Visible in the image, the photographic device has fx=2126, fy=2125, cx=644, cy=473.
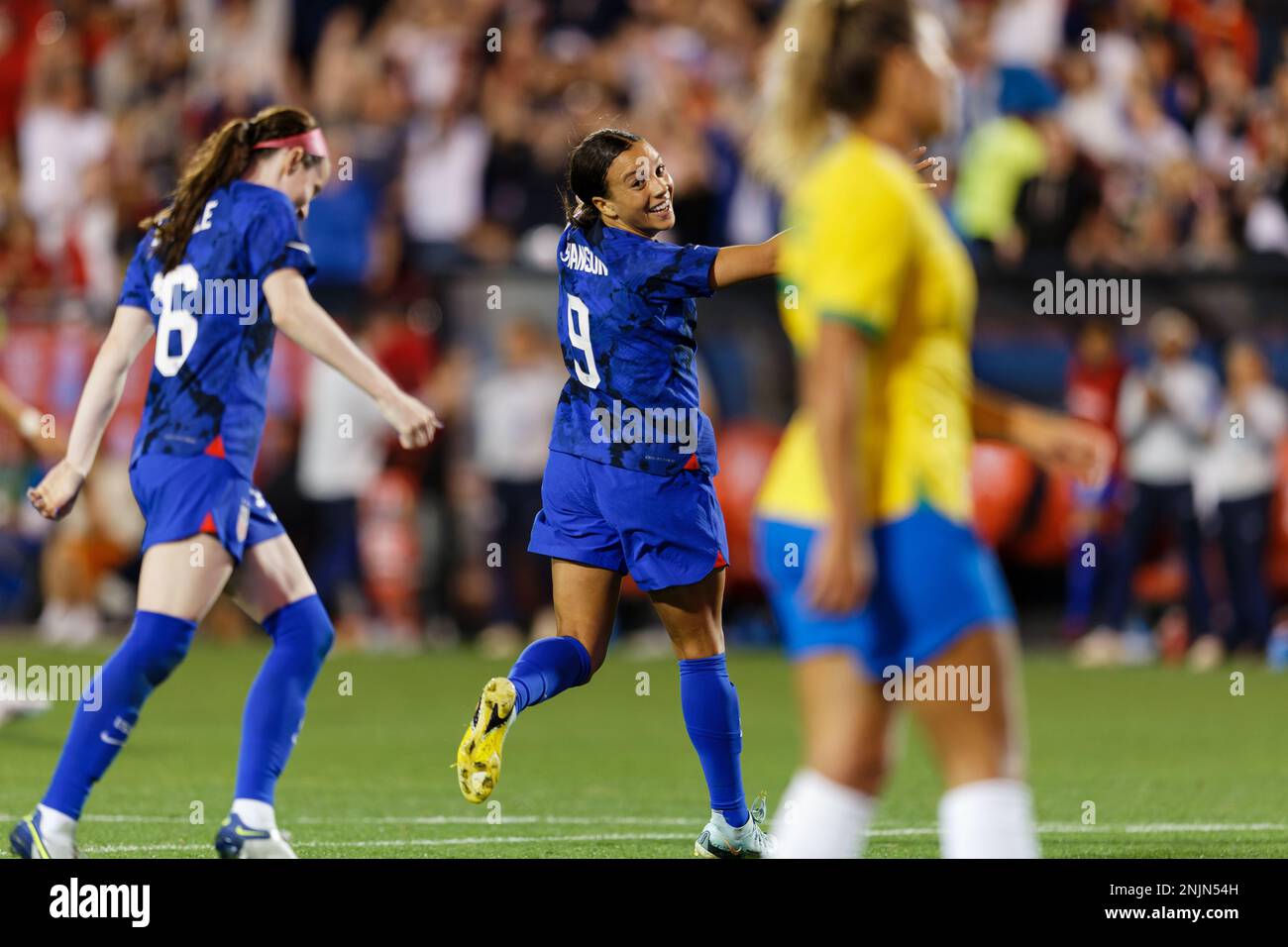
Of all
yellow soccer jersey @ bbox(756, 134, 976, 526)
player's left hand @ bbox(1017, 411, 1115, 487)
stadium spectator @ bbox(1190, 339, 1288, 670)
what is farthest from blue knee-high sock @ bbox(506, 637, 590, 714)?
stadium spectator @ bbox(1190, 339, 1288, 670)

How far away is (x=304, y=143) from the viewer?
732cm

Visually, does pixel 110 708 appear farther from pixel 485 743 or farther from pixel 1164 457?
pixel 1164 457

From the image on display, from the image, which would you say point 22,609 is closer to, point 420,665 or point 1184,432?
point 420,665

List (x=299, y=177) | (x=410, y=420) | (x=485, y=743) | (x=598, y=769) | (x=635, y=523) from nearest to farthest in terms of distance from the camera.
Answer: (x=410, y=420)
(x=485, y=743)
(x=299, y=177)
(x=635, y=523)
(x=598, y=769)

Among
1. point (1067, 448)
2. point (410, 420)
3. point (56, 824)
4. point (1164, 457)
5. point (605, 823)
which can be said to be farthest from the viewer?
point (1164, 457)

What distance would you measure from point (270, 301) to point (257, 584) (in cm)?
95

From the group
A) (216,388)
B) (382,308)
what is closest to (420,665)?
(382,308)

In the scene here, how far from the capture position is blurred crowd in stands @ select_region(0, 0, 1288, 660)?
1811 centimetres

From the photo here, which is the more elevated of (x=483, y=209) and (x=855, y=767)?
(x=483, y=209)

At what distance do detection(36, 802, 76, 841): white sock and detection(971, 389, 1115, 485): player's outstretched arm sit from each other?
326 cm

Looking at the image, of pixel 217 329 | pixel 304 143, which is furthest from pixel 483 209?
pixel 217 329

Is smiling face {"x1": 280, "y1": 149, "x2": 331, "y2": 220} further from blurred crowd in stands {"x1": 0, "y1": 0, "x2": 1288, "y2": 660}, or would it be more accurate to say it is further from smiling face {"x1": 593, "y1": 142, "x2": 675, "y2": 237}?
blurred crowd in stands {"x1": 0, "y1": 0, "x2": 1288, "y2": 660}

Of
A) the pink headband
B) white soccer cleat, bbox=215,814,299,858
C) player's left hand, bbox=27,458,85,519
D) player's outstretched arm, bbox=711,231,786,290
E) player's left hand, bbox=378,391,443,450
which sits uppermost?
the pink headband

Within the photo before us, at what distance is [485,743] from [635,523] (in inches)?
38.7
